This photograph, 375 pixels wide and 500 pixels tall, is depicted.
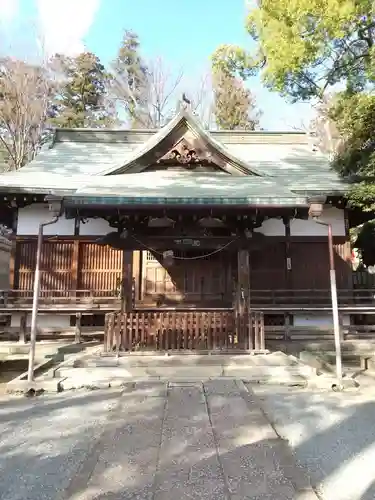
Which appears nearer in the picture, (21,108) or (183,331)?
(183,331)

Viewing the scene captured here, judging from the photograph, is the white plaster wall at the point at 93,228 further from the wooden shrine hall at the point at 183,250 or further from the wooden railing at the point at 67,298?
the wooden railing at the point at 67,298

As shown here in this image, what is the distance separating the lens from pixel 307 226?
12062mm

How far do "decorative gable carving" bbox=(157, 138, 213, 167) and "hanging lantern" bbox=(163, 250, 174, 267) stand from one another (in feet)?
8.78

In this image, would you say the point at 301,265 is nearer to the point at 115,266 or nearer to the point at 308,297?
the point at 308,297

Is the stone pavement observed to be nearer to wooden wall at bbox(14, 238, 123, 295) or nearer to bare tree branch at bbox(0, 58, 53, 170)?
wooden wall at bbox(14, 238, 123, 295)

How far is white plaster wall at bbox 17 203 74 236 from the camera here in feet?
38.8

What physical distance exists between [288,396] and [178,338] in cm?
288

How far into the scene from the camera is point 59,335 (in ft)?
37.0

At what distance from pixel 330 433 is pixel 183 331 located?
13.8 feet

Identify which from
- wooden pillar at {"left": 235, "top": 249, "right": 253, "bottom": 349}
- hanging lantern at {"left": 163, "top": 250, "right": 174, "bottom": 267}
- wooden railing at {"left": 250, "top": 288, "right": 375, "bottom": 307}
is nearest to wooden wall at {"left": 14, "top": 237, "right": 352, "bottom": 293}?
wooden railing at {"left": 250, "top": 288, "right": 375, "bottom": 307}

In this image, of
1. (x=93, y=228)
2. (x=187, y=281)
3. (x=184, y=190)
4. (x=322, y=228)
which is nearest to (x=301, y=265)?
(x=322, y=228)

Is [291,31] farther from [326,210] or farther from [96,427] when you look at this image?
[96,427]

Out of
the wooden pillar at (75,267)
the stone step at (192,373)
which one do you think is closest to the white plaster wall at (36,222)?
the wooden pillar at (75,267)

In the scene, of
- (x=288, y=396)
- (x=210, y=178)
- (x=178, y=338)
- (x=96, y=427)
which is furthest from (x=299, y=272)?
(x=96, y=427)
